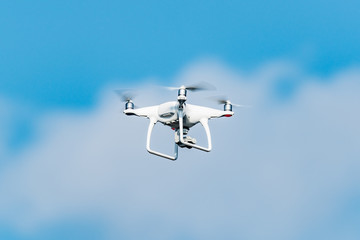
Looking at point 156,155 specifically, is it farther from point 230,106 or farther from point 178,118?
point 230,106

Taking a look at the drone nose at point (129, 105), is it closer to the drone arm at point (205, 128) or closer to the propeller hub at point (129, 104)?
the propeller hub at point (129, 104)

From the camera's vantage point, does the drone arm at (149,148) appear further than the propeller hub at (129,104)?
No

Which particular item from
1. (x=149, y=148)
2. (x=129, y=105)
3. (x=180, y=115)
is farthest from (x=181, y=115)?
(x=129, y=105)

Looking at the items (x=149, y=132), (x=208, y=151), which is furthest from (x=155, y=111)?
(x=208, y=151)

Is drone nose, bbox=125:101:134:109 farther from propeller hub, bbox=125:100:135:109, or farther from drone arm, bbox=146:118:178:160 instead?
drone arm, bbox=146:118:178:160

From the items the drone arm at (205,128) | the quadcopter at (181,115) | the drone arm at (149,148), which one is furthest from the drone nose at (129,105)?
the drone arm at (205,128)

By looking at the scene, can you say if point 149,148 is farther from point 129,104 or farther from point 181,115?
point 129,104

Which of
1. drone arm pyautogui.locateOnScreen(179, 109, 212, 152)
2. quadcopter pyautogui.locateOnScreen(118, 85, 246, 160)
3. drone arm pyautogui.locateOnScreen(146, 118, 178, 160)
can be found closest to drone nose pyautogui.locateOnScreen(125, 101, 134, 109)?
quadcopter pyautogui.locateOnScreen(118, 85, 246, 160)
